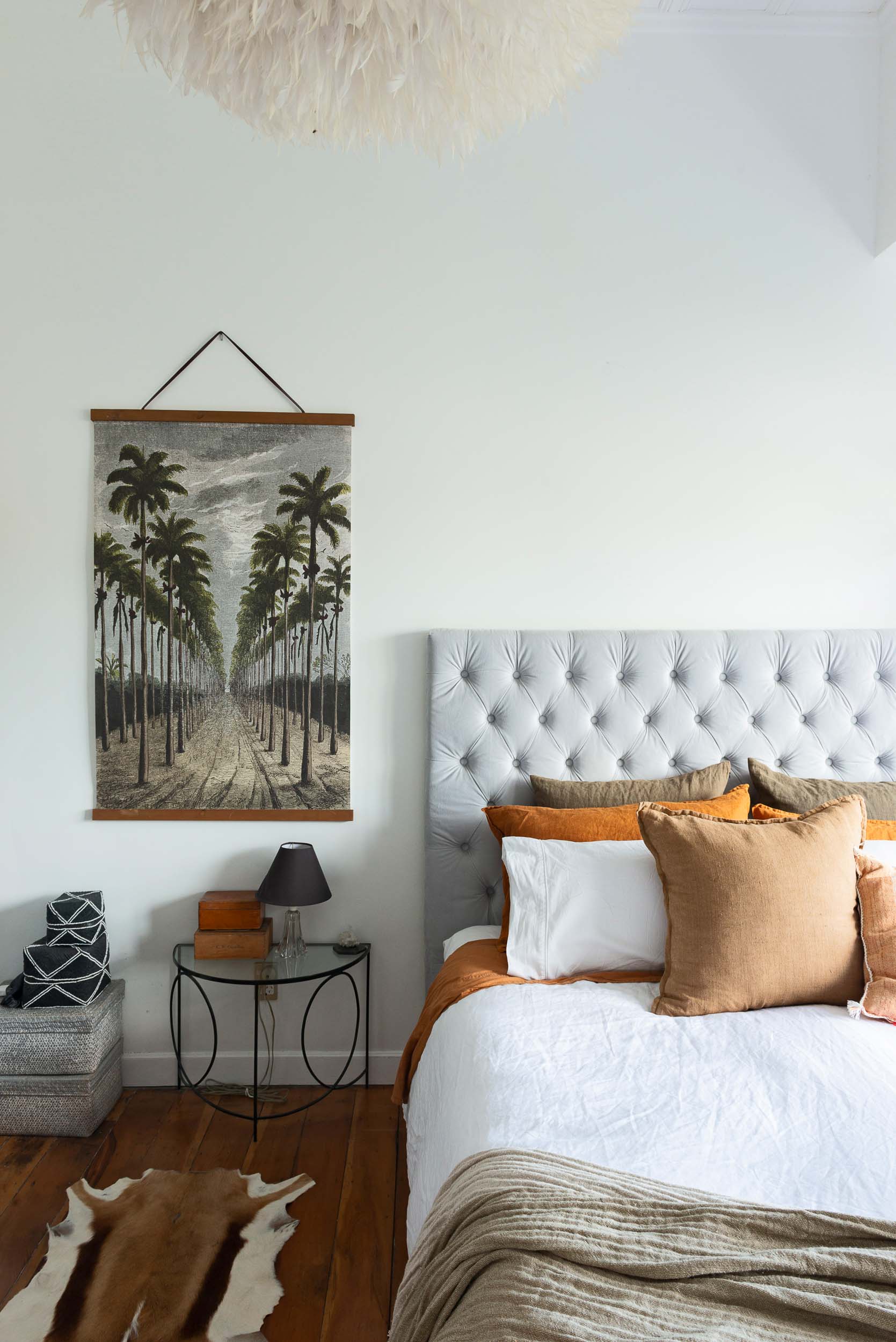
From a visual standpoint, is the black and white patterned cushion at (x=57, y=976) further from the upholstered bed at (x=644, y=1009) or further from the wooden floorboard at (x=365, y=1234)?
the upholstered bed at (x=644, y=1009)

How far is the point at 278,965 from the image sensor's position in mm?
2340

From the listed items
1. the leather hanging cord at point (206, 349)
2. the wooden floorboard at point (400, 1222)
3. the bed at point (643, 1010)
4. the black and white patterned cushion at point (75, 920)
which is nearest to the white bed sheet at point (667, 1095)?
the bed at point (643, 1010)

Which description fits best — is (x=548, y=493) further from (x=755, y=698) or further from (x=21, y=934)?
(x=21, y=934)

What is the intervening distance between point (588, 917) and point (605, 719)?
0.65 meters

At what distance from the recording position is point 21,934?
255 centimetres

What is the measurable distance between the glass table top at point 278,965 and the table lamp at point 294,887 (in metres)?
0.05

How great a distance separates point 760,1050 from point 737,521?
154 centimetres

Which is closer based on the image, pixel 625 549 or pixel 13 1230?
pixel 13 1230

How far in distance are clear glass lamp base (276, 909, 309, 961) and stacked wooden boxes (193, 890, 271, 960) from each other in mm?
70

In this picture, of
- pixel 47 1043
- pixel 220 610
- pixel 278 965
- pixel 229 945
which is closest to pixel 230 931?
pixel 229 945

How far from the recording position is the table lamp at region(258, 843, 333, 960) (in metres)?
2.30

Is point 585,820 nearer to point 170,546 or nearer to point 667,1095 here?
point 667,1095

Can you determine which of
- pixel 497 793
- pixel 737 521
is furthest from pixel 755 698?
pixel 497 793

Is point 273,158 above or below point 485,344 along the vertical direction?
above
